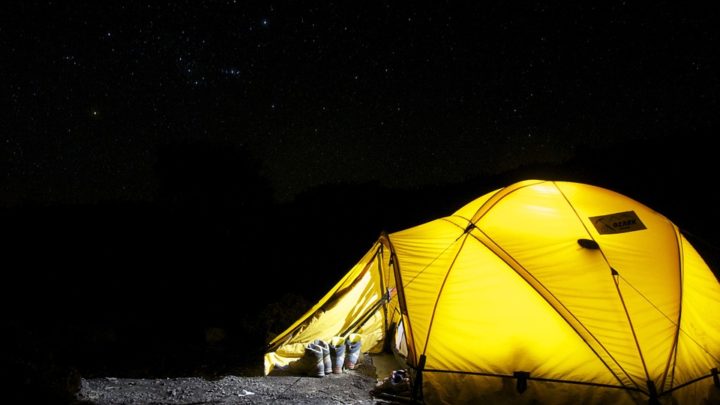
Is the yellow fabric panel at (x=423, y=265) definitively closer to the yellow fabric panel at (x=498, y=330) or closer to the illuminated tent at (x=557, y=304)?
the illuminated tent at (x=557, y=304)

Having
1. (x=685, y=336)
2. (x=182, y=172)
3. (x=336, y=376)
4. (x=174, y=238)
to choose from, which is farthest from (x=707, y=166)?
(x=174, y=238)

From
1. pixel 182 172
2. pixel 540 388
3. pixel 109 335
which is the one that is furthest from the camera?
pixel 182 172

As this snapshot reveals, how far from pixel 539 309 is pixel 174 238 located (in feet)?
103

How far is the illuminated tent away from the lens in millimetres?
5102

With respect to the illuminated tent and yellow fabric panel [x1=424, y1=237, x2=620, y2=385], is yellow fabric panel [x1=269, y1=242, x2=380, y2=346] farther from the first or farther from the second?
yellow fabric panel [x1=424, y1=237, x2=620, y2=385]

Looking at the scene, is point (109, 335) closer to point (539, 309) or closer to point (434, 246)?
point (434, 246)

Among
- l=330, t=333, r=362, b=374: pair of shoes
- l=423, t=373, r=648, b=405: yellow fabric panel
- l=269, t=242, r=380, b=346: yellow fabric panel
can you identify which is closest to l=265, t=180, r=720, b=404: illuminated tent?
l=423, t=373, r=648, b=405: yellow fabric panel

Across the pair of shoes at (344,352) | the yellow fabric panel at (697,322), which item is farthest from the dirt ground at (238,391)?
the yellow fabric panel at (697,322)

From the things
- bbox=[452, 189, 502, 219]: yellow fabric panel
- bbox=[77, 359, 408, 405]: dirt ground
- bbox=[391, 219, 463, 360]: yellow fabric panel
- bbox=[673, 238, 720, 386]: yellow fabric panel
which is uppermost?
bbox=[452, 189, 502, 219]: yellow fabric panel

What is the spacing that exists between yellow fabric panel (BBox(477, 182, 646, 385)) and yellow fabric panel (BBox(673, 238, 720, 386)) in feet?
2.21

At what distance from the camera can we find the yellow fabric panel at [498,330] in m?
5.25

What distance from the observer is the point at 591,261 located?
5.70m

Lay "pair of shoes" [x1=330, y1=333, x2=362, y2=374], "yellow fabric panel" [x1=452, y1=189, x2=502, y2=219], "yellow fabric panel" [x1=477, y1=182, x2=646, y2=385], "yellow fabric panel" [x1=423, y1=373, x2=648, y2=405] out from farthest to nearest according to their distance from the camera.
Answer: "pair of shoes" [x1=330, y1=333, x2=362, y2=374] → "yellow fabric panel" [x1=452, y1=189, x2=502, y2=219] → "yellow fabric panel" [x1=477, y1=182, x2=646, y2=385] → "yellow fabric panel" [x1=423, y1=373, x2=648, y2=405]

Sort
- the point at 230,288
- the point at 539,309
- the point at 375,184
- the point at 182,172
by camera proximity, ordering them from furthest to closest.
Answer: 1. the point at 375,184
2. the point at 182,172
3. the point at 230,288
4. the point at 539,309
